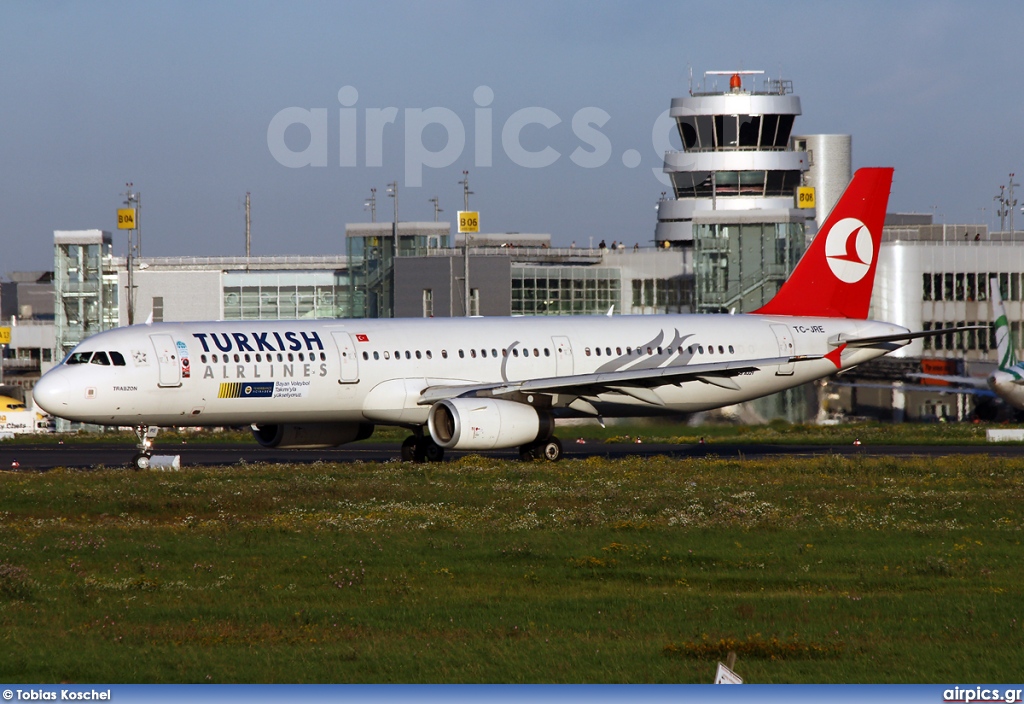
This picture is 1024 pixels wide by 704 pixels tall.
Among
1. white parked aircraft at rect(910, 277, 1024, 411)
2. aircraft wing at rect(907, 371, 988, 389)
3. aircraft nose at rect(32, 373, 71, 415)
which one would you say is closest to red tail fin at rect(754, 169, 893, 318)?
white parked aircraft at rect(910, 277, 1024, 411)

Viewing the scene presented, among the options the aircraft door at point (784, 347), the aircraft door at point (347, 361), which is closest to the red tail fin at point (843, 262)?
the aircraft door at point (784, 347)

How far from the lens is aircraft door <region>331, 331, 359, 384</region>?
109ft

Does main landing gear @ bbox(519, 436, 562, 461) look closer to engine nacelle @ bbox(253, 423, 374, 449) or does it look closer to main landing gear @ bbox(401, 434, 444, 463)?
main landing gear @ bbox(401, 434, 444, 463)

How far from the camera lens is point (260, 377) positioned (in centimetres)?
3216

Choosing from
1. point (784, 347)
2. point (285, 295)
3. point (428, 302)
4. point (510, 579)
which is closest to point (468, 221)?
point (428, 302)

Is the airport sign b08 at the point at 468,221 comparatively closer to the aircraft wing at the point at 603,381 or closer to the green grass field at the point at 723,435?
the green grass field at the point at 723,435

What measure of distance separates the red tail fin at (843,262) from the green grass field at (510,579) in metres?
12.2

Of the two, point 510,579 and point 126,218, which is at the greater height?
point 126,218

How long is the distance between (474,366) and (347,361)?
3.60 metres

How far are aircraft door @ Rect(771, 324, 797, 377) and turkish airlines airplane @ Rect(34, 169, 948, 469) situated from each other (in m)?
0.04

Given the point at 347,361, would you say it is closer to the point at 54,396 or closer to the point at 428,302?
the point at 54,396

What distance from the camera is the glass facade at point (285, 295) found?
3634 inches

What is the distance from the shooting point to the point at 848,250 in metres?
40.0

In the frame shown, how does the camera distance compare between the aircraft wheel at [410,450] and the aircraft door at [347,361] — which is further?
the aircraft wheel at [410,450]
